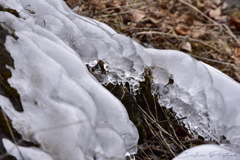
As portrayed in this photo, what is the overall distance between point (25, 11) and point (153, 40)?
1.56 metres

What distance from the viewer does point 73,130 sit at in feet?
2.26

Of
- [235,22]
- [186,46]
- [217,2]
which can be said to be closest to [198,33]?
[186,46]

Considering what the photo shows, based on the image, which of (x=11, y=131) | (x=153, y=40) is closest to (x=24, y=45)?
(x=11, y=131)

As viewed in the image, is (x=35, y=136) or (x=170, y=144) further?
(x=170, y=144)

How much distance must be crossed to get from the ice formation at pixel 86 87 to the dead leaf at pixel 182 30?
1524 mm

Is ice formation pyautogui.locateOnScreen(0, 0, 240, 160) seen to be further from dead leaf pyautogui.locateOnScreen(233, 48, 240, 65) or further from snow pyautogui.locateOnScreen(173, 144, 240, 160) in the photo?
dead leaf pyautogui.locateOnScreen(233, 48, 240, 65)

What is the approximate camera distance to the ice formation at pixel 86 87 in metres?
0.71

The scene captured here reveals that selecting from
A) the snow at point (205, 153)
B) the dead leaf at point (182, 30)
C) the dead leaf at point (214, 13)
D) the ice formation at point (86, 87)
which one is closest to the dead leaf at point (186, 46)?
the dead leaf at point (182, 30)

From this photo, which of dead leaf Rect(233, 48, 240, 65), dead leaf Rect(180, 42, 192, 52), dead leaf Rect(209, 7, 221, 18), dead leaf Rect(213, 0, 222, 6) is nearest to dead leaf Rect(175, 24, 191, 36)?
dead leaf Rect(180, 42, 192, 52)

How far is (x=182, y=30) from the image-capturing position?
2719mm

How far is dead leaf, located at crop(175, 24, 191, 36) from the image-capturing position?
2680 millimetres

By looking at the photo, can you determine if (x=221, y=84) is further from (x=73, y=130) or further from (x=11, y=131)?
(x=11, y=131)

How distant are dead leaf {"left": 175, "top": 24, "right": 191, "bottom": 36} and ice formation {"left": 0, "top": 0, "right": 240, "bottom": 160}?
1524mm

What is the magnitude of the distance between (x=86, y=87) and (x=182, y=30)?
2.21m
